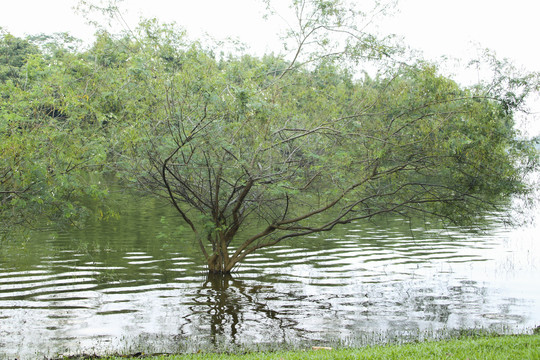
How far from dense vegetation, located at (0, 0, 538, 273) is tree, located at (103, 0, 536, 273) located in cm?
4

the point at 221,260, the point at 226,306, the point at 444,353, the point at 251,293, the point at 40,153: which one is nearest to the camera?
the point at 444,353

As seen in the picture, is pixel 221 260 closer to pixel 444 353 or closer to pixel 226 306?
pixel 226 306

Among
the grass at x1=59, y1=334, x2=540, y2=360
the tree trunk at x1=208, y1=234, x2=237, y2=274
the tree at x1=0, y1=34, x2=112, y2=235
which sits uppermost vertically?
the tree at x1=0, y1=34, x2=112, y2=235

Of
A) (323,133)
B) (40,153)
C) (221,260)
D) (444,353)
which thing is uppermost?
(323,133)

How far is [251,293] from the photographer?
51.4 feet

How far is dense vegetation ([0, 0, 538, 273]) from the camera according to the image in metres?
13.3

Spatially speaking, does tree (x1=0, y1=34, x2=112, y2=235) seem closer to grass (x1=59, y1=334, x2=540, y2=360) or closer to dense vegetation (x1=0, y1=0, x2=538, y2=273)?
dense vegetation (x1=0, y1=0, x2=538, y2=273)

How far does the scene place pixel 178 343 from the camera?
11102 mm

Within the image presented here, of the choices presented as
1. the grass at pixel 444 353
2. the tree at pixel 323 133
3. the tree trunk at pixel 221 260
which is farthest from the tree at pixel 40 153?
the tree trunk at pixel 221 260

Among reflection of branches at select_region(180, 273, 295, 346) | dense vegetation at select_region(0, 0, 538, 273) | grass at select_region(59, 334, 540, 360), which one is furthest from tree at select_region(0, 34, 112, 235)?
grass at select_region(59, 334, 540, 360)

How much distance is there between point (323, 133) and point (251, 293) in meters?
4.96

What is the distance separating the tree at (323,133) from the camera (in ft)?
45.4

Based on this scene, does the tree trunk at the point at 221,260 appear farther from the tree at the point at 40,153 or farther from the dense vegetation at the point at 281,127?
the tree at the point at 40,153

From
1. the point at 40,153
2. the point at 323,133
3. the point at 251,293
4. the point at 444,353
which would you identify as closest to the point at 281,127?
the point at 323,133
